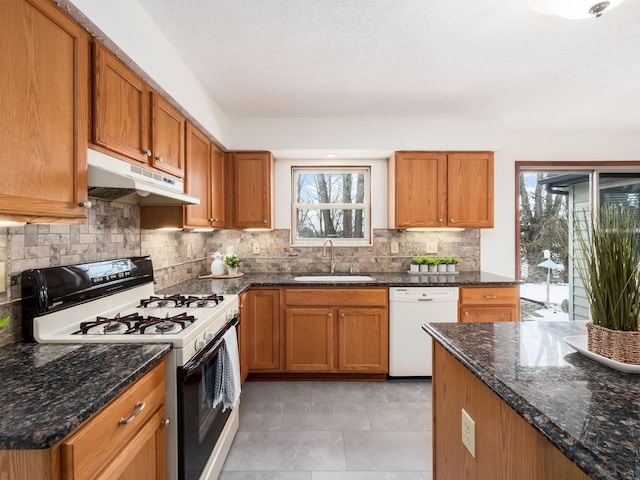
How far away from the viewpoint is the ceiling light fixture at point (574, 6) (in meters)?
1.41

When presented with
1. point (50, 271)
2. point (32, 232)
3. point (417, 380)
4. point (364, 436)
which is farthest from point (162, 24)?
point (417, 380)

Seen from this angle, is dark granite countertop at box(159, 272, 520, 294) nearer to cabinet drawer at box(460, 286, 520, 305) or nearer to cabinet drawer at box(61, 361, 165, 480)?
cabinet drawer at box(460, 286, 520, 305)

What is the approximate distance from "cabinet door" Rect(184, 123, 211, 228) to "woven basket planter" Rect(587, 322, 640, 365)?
227 cm

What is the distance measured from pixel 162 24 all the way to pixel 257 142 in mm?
1495

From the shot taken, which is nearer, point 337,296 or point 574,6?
point 574,6

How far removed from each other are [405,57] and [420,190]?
54.8 inches

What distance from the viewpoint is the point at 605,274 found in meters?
0.84

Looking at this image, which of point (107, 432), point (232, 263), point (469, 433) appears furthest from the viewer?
point (232, 263)

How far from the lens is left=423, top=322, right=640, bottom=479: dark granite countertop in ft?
1.81

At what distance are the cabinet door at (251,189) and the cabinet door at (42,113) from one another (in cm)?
200

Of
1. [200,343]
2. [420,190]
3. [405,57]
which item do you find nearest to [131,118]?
[200,343]

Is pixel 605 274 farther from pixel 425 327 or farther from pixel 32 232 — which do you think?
pixel 32 232

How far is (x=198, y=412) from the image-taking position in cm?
150

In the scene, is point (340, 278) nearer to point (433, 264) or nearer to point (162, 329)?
point (433, 264)
